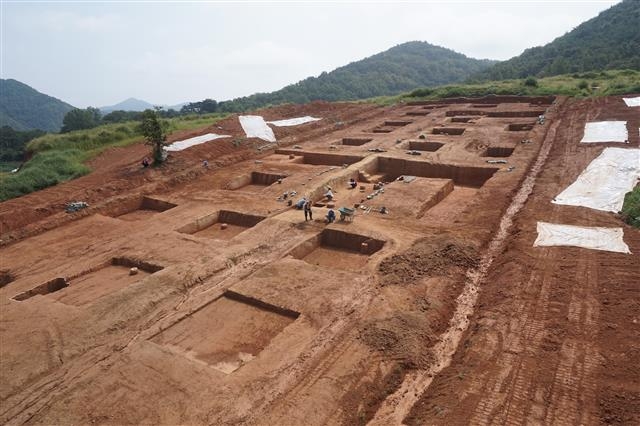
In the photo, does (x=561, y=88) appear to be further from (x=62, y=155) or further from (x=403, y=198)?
(x=62, y=155)

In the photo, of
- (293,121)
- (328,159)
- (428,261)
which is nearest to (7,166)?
(293,121)

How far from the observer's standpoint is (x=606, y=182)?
15008mm

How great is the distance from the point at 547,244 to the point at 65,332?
39.6ft

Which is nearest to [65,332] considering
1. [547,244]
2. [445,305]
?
[445,305]

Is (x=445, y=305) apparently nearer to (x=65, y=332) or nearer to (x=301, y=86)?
(x=65, y=332)

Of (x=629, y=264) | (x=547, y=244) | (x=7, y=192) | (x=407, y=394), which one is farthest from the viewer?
(x=7, y=192)

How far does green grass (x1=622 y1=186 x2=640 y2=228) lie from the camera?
11883 mm

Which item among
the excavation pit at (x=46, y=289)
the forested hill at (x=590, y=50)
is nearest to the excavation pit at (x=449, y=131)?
the excavation pit at (x=46, y=289)

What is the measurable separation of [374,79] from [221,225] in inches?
3503

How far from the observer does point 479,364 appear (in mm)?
7359

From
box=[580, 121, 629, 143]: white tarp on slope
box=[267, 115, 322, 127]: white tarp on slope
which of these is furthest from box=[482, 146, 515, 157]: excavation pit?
box=[267, 115, 322, 127]: white tarp on slope

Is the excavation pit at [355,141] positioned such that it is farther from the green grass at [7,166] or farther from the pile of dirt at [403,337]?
the green grass at [7,166]

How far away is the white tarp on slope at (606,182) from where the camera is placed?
1350cm

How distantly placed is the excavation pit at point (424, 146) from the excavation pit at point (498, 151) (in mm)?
2524
